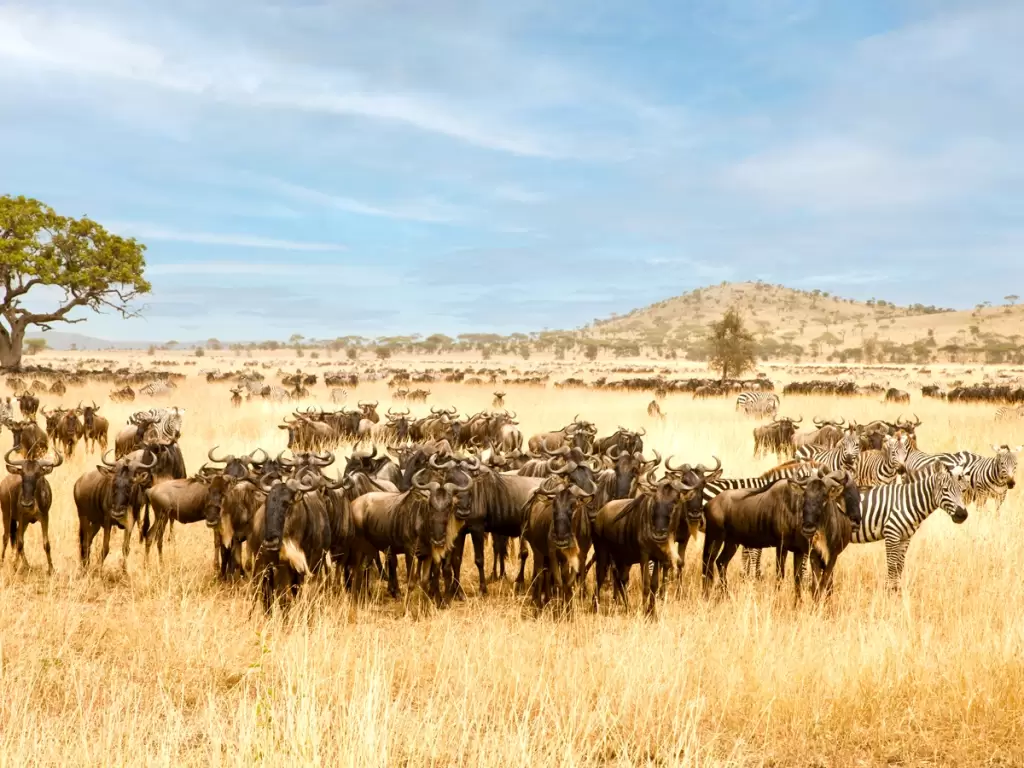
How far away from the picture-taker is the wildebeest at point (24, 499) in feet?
30.3

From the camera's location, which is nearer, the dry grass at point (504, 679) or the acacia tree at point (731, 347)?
the dry grass at point (504, 679)

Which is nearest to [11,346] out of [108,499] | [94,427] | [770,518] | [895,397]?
[94,427]

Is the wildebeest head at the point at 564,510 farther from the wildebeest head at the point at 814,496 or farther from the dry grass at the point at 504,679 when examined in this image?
the wildebeest head at the point at 814,496

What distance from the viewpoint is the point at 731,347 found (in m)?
51.9

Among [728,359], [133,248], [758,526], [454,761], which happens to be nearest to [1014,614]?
[758,526]

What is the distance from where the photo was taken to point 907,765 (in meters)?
5.47

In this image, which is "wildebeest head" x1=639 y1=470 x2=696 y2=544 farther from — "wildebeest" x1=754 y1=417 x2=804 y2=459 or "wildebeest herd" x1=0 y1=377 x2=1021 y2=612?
"wildebeest" x1=754 y1=417 x2=804 y2=459

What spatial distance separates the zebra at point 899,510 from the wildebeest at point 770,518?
1.41 m

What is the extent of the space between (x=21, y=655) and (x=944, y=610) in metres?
9.19

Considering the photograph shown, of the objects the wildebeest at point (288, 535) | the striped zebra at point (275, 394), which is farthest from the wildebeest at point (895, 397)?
the wildebeest at point (288, 535)

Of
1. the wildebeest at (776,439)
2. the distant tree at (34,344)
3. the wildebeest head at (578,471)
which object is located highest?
the distant tree at (34,344)

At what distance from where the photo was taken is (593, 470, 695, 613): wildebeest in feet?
25.9

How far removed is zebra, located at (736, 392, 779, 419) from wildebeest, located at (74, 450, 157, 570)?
23.5 metres

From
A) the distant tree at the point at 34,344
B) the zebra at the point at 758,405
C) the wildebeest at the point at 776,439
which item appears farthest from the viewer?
the distant tree at the point at 34,344
